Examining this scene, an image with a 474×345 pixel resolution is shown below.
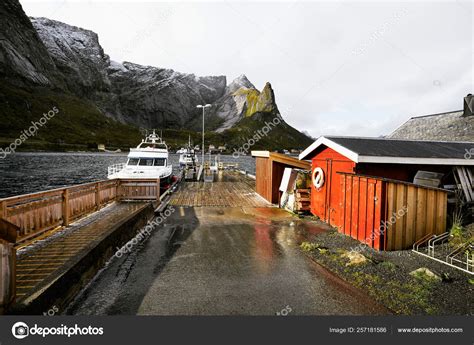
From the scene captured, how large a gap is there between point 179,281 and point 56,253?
3.51 meters

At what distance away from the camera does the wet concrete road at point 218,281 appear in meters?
5.56

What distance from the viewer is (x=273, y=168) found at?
17.8m

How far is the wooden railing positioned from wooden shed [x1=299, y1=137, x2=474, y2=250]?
9.70 metres

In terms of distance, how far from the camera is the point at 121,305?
5.59 metres

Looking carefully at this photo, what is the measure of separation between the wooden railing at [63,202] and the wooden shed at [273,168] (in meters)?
7.35

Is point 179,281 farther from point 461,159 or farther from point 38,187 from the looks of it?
point 38,187

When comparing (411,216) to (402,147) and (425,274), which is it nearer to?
(425,274)

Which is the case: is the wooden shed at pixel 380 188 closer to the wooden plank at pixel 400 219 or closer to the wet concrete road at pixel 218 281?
the wooden plank at pixel 400 219

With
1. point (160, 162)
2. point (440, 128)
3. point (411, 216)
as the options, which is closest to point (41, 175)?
point (160, 162)

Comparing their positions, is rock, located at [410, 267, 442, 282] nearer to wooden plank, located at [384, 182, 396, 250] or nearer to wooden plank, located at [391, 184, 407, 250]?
wooden plank, located at [384, 182, 396, 250]

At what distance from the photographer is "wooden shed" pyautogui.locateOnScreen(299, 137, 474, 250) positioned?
8.95 metres

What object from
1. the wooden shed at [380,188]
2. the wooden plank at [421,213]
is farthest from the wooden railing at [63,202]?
the wooden plank at [421,213]

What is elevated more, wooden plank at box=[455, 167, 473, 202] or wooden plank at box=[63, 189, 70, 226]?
wooden plank at box=[455, 167, 473, 202]

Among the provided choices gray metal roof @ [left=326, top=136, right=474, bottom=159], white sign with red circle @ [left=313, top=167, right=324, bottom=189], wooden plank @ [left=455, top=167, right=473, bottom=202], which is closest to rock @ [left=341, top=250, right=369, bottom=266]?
gray metal roof @ [left=326, top=136, right=474, bottom=159]
